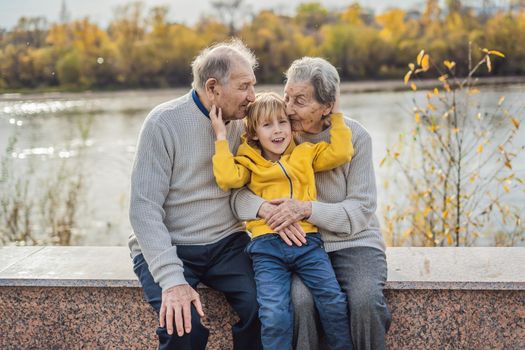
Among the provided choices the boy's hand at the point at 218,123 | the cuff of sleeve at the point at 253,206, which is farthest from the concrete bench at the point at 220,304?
the boy's hand at the point at 218,123

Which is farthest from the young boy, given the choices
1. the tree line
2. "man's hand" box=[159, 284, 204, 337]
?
the tree line

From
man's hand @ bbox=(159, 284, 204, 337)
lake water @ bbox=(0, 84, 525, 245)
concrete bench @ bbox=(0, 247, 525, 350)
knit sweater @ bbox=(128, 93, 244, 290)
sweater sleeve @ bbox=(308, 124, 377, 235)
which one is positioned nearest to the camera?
man's hand @ bbox=(159, 284, 204, 337)

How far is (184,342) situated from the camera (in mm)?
2445

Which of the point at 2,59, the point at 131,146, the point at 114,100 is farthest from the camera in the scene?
the point at 114,100

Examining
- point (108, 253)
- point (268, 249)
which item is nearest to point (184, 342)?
point (268, 249)

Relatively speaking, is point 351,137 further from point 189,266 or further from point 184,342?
point 184,342

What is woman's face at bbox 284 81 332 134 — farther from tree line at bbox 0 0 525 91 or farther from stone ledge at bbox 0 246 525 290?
tree line at bbox 0 0 525 91

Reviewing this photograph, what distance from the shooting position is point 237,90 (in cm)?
260

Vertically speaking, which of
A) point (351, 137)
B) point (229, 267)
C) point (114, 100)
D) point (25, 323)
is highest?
point (351, 137)

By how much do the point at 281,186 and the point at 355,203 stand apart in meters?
0.28

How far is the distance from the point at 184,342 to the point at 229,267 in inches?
12.8

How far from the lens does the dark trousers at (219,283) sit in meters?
2.48

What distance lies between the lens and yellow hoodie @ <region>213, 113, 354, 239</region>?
257 centimetres

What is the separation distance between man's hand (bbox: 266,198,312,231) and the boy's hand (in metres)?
0.30
